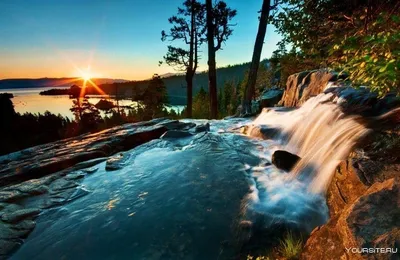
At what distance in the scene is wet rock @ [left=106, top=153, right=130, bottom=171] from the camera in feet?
24.9

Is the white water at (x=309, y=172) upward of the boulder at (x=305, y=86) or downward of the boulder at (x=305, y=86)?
downward

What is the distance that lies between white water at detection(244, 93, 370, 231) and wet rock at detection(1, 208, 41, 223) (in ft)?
14.9

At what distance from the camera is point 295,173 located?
636 centimetres

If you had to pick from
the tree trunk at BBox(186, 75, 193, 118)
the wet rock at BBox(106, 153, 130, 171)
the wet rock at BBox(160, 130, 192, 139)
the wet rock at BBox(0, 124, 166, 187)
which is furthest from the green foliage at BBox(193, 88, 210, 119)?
the wet rock at BBox(106, 153, 130, 171)

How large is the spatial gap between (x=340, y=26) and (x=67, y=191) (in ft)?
24.9

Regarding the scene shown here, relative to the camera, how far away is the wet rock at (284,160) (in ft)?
22.3

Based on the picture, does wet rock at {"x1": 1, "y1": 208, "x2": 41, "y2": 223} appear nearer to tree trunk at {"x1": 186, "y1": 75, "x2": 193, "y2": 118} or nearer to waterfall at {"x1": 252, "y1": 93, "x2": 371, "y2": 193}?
waterfall at {"x1": 252, "y1": 93, "x2": 371, "y2": 193}

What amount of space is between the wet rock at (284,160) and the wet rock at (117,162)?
187 inches

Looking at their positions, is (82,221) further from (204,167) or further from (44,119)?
(44,119)

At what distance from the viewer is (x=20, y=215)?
4.96 m

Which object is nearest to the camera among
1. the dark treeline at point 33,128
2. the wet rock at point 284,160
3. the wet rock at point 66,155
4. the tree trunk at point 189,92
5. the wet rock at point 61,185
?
the wet rock at point 61,185

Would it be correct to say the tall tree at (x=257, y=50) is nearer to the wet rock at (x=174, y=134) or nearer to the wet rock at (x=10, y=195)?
the wet rock at (x=174, y=134)

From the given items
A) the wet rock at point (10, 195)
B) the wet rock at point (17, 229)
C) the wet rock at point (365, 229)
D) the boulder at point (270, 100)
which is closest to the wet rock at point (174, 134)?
the wet rock at point (10, 195)

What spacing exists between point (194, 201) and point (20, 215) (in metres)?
3.55
